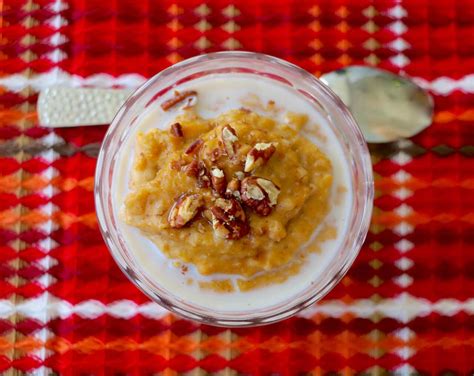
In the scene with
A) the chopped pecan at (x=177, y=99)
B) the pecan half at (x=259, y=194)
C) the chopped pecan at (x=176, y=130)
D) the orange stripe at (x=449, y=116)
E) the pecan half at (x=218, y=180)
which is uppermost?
the chopped pecan at (x=177, y=99)

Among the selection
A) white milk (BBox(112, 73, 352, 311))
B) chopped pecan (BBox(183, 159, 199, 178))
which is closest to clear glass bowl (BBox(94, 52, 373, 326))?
white milk (BBox(112, 73, 352, 311))

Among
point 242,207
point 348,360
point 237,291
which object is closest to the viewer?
point 242,207

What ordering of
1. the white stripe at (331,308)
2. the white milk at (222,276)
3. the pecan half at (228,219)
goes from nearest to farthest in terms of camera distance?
the pecan half at (228,219), the white milk at (222,276), the white stripe at (331,308)

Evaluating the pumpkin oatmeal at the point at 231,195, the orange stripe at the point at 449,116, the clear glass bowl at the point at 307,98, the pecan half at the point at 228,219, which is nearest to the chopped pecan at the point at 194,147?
the pumpkin oatmeal at the point at 231,195

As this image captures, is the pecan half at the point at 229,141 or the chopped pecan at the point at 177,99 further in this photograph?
the chopped pecan at the point at 177,99

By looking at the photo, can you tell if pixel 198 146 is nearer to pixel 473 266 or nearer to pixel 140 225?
pixel 140 225

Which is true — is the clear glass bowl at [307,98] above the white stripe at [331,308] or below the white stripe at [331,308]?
above

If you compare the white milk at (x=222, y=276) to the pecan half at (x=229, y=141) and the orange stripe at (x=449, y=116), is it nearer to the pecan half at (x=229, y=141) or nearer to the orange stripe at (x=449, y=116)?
the pecan half at (x=229, y=141)

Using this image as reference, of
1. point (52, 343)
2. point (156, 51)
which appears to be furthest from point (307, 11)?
point (52, 343)

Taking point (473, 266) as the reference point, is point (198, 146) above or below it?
above
